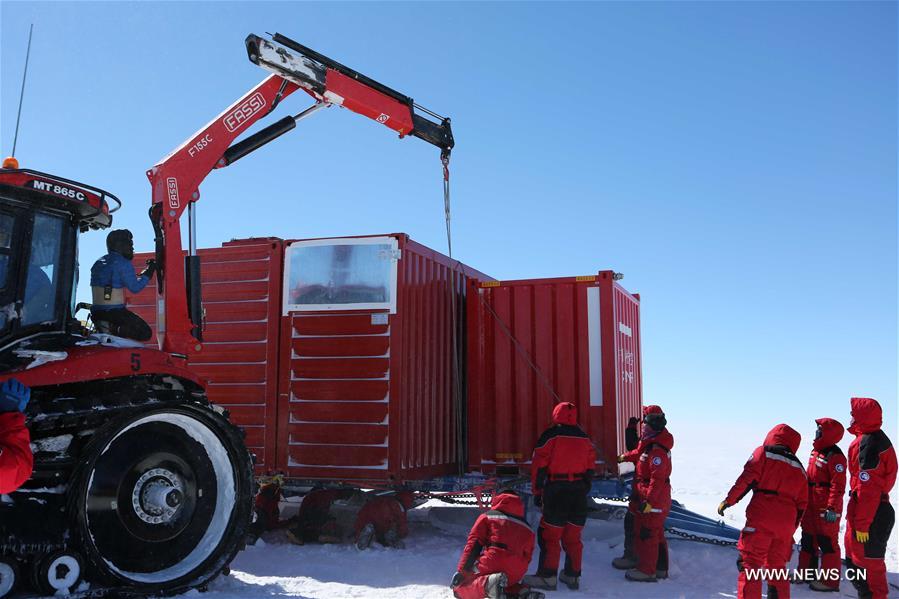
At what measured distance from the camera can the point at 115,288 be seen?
19.9 feet

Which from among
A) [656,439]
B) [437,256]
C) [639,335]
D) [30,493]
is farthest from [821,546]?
[30,493]

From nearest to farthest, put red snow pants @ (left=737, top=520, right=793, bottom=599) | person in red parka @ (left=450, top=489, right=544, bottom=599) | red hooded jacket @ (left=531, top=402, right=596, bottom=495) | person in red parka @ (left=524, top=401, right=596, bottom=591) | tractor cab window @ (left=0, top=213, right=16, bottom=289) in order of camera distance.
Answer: tractor cab window @ (left=0, top=213, right=16, bottom=289)
red snow pants @ (left=737, top=520, right=793, bottom=599)
person in red parka @ (left=450, top=489, right=544, bottom=599)
person in red parka @ (left=524, top=401, right=596, bottom=591)
red hooded jacket @ (left=531, top=402, right=596, bottom=495)

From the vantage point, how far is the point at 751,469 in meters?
6.40

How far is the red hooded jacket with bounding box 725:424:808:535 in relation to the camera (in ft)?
20.4

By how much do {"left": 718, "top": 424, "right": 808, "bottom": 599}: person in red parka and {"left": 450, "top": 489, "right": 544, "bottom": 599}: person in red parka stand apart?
68.7 inches

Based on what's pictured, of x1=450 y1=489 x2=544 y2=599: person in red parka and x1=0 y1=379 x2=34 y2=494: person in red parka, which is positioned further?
x1=450 y1=489 x2=544 y2=599: person in red parka

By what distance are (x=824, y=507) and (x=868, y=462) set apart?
93cm

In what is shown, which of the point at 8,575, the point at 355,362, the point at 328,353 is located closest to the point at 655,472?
the point at 355,362

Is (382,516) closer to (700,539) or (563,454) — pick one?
(563,454)

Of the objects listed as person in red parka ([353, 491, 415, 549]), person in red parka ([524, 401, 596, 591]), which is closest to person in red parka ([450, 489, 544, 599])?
person in red parka ([524, 401, 596, 591])

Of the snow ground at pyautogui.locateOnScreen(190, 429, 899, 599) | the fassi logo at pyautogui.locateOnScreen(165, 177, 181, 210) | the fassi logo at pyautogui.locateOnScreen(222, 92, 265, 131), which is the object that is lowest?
the snow ground at pyautogui.locateOnScreen(190, 429, 899, 599)

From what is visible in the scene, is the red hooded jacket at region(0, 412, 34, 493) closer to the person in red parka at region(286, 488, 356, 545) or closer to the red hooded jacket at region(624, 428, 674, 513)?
the person in red parka at region(286, 488, 356, 545)

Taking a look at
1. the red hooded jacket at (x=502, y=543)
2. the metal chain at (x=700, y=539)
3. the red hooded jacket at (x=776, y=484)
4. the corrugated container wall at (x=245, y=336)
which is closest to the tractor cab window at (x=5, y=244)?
the red hooded jacket at (x=502, y=543)

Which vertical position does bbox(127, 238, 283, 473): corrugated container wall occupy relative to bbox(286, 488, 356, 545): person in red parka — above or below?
above
